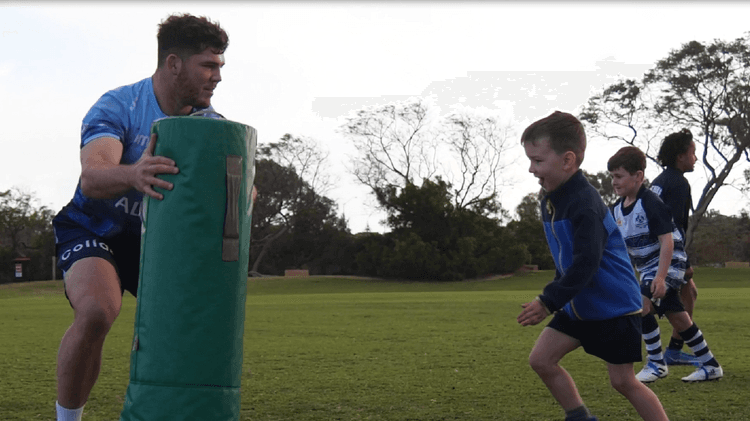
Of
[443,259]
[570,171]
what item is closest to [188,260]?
[570,171]

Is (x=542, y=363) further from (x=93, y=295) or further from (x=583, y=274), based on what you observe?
(x=93, y=295)

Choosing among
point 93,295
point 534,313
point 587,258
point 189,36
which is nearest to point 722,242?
point 587,258

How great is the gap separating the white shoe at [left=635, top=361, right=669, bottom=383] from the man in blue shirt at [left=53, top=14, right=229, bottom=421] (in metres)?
3.77

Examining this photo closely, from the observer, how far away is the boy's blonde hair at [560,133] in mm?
3418

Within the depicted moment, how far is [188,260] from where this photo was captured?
275 centimetres

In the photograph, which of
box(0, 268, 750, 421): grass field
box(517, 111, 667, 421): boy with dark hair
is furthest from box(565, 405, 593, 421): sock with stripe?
box(0, 268, 750, 421): grass field

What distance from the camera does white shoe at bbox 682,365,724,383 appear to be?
5.48 m

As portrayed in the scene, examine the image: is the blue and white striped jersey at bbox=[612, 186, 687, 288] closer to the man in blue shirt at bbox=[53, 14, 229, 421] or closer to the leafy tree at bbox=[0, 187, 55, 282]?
the man in blue shirt at bbox=[53, 14, 229, 421]

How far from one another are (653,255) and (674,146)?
1.14 metres

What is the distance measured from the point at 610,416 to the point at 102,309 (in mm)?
2707

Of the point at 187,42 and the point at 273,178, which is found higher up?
the point at 273,178

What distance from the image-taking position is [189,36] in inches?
130

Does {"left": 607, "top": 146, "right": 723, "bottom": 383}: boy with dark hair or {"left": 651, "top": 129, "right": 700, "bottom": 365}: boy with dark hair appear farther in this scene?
{"left": 651, "top": 129, "right": 700, "bottom": 365}: boy with dark hair

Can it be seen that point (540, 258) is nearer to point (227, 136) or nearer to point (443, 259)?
point (443, 259)
